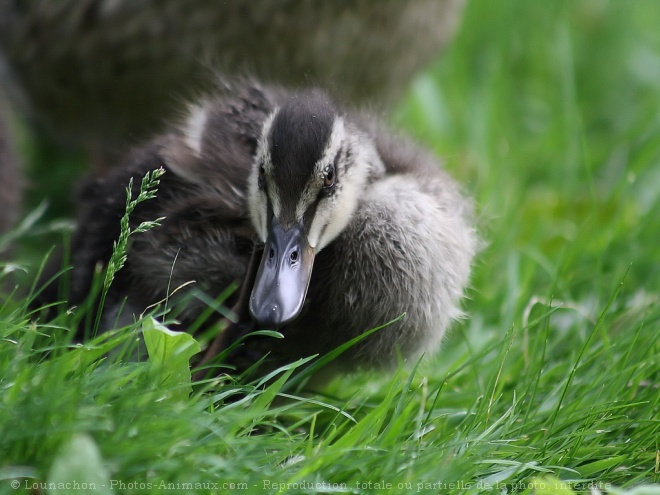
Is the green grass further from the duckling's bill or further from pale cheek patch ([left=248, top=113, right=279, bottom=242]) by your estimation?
pale cheek patch ([left=248, top=113, right=279, bottom=242])

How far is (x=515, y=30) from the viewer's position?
17.4ft

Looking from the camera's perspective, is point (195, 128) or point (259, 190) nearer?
point (259, 190)

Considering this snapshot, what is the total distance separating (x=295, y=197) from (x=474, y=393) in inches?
31.0

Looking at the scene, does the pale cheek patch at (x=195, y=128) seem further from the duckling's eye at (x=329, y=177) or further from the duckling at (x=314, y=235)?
the duckling's eye at (x=329, y=177)

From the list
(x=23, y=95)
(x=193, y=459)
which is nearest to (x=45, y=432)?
(x=193, y=459)

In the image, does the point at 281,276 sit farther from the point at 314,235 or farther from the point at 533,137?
the point at 533,137

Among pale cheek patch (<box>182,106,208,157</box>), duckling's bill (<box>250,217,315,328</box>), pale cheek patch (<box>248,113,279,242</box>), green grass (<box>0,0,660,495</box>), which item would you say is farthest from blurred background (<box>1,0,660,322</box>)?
duckling's bill (<box>250,217,315,328</box>)

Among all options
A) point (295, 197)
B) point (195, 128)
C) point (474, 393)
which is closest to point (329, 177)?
point (295, 197)

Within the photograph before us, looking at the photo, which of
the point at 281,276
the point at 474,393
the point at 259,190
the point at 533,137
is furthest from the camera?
the point at 533,137

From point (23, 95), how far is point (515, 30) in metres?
2.62

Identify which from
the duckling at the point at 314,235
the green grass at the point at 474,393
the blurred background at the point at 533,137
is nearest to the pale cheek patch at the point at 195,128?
the duckling at the point at 314,235

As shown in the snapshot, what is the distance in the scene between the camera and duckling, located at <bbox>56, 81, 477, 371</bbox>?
2.27 m

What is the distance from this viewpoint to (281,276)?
2189mm

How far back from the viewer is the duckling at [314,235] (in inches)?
89.4
